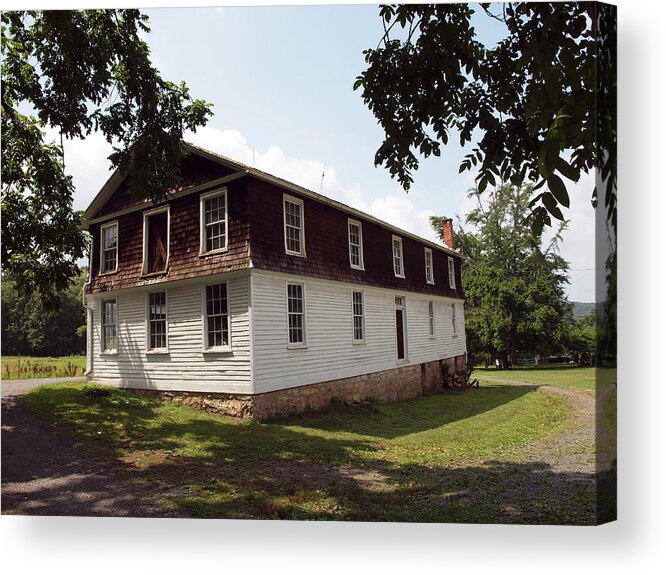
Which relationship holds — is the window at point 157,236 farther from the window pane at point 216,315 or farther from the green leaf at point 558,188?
the green leaf at point 558,188

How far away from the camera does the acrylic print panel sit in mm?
4184

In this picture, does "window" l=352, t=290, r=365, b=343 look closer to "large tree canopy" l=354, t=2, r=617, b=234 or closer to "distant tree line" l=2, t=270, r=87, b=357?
"large tree canopy" l=354, t=2, r=617, b=234

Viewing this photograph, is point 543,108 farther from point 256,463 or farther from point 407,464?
point 256,463

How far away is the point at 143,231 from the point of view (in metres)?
5.47

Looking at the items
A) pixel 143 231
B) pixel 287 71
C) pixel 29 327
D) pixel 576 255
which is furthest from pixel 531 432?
pixel 29 327

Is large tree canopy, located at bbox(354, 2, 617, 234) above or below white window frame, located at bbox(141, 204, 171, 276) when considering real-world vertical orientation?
above

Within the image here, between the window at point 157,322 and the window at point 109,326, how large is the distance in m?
0.40

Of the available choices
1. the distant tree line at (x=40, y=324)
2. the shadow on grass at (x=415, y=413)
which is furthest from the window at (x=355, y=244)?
the distant tree line at (x=40, y=324)

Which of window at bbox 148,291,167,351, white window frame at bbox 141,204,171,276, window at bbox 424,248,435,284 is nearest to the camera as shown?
window at bbox 424,248,435,284

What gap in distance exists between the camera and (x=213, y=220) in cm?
550

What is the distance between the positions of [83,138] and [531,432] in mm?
5315

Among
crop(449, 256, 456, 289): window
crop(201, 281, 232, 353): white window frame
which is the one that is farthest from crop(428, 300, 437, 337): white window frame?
crop(201, 281, 232, 353): white window frame

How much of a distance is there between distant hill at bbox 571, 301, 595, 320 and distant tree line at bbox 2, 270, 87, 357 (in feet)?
15.6

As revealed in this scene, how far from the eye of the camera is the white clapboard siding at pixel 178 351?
5305mm
